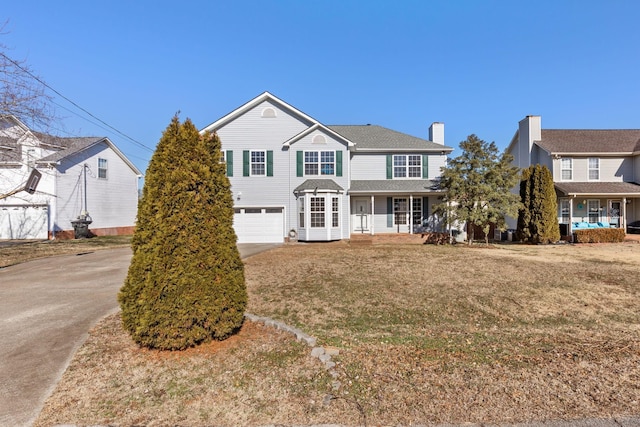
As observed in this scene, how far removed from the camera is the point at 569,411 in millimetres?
2959

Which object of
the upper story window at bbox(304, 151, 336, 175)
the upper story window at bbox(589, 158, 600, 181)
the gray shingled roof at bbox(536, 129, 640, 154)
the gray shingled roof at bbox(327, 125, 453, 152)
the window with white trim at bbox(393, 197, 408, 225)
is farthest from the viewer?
the upper story window at bbox(589, 158, 600, 181)

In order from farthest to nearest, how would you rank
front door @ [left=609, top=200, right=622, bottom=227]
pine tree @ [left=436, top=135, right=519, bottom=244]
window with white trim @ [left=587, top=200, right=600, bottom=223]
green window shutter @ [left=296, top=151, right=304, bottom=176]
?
window with white trim @ [left=587, top=200, right=600, bottom=223] < front door @ [left=609, top=200, right=622, bottom=227] < green window shutter @ [left=296, top=151, right=304, bottom=176] < pine tree @ [left=436, top=135, right=519, bottom=244]

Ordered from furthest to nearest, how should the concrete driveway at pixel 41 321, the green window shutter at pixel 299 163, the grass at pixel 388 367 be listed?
the green window shutter at pixel 299 163 < the concrete driveway at pixel 41 321 < the grass at pixel 388 367

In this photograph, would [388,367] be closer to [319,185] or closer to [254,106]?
[319,185]

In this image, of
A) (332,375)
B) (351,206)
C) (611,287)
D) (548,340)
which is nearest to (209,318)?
(332,375)

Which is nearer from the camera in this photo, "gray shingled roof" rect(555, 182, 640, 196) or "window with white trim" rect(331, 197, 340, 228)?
"window with white trim" rect(331, 197, 340, 228)

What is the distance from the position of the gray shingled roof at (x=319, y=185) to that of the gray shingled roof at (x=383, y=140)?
121 inches

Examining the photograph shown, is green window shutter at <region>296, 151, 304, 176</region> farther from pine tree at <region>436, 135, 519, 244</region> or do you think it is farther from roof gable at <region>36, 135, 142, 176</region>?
roof gable at <region>36, 135, 142, 176</region>

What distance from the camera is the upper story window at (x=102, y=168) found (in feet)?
75.7

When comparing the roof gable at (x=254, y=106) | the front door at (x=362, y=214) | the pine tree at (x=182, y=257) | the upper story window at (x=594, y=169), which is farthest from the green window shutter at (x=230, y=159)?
the upper story window at (x=594, y=169)

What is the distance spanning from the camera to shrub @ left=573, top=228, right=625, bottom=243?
18.5 meters

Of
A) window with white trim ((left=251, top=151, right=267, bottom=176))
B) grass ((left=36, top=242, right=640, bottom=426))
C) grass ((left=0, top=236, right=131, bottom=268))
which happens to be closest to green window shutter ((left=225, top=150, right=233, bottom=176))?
window with white trim ((left=251, top=151, right=267, bottom=176))

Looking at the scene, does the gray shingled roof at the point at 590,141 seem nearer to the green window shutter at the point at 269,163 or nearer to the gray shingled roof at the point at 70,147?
the green window shutter at the point at 269,163

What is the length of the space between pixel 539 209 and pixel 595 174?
7.76 metres
